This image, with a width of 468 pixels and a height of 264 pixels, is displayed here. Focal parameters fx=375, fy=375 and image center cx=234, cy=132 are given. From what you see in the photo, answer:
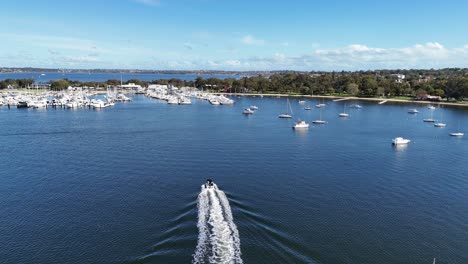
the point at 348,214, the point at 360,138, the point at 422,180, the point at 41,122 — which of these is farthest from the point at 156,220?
the point at 41,122

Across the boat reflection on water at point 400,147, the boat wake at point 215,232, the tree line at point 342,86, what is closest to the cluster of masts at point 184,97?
the tree line at point 342,86

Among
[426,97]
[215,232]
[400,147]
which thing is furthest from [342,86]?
[215,232]

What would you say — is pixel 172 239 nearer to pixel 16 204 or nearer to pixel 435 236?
pixel 16 204

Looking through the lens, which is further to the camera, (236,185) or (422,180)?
(422,180)

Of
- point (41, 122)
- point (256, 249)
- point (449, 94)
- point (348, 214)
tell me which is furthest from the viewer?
point (449, 94)

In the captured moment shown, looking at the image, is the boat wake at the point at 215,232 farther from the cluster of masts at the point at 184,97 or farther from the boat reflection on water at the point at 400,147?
the cluster of masts at the point at 184,97


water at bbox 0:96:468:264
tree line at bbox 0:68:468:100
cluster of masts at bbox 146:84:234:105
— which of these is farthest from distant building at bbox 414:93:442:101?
water at bbox 0:96:468:264

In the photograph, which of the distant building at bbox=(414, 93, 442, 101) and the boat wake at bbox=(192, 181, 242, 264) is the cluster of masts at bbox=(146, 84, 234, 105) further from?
the boat wake at bbox=(192, 181, 242, 264)
